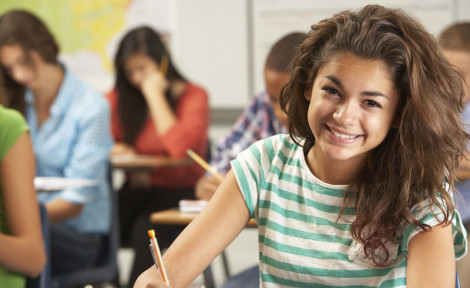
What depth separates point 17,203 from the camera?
5.40 feet

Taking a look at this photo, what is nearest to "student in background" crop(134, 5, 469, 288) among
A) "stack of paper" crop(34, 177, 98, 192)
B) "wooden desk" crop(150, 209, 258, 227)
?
"wooden desk" crop(150, 209, 258, 227)

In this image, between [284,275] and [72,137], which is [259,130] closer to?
[72,137]

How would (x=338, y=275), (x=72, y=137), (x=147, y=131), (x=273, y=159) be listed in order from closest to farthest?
1. (x=338, y=275)
2. (x=273, y=159)
3. (x=72, y=137)
4. (x=147, y=131)

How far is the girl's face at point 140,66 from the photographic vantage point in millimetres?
4086

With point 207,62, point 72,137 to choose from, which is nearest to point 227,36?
point 207,62

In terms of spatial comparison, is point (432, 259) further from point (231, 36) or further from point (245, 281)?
point (231, 36)

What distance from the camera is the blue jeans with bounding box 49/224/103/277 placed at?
2.66m

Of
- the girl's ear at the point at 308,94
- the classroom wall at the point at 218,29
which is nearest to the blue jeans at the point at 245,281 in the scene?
the girl's ear at the point at 308,94

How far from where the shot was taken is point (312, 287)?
1.33 metres

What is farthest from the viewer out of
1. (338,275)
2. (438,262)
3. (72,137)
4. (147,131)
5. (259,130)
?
(147,131)

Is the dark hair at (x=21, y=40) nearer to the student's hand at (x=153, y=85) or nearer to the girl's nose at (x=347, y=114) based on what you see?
the student's hand at (x=153, y=85)

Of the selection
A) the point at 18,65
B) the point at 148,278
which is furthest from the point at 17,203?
the point at 18,65

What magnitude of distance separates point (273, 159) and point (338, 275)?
26 cm

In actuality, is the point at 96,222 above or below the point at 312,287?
below
